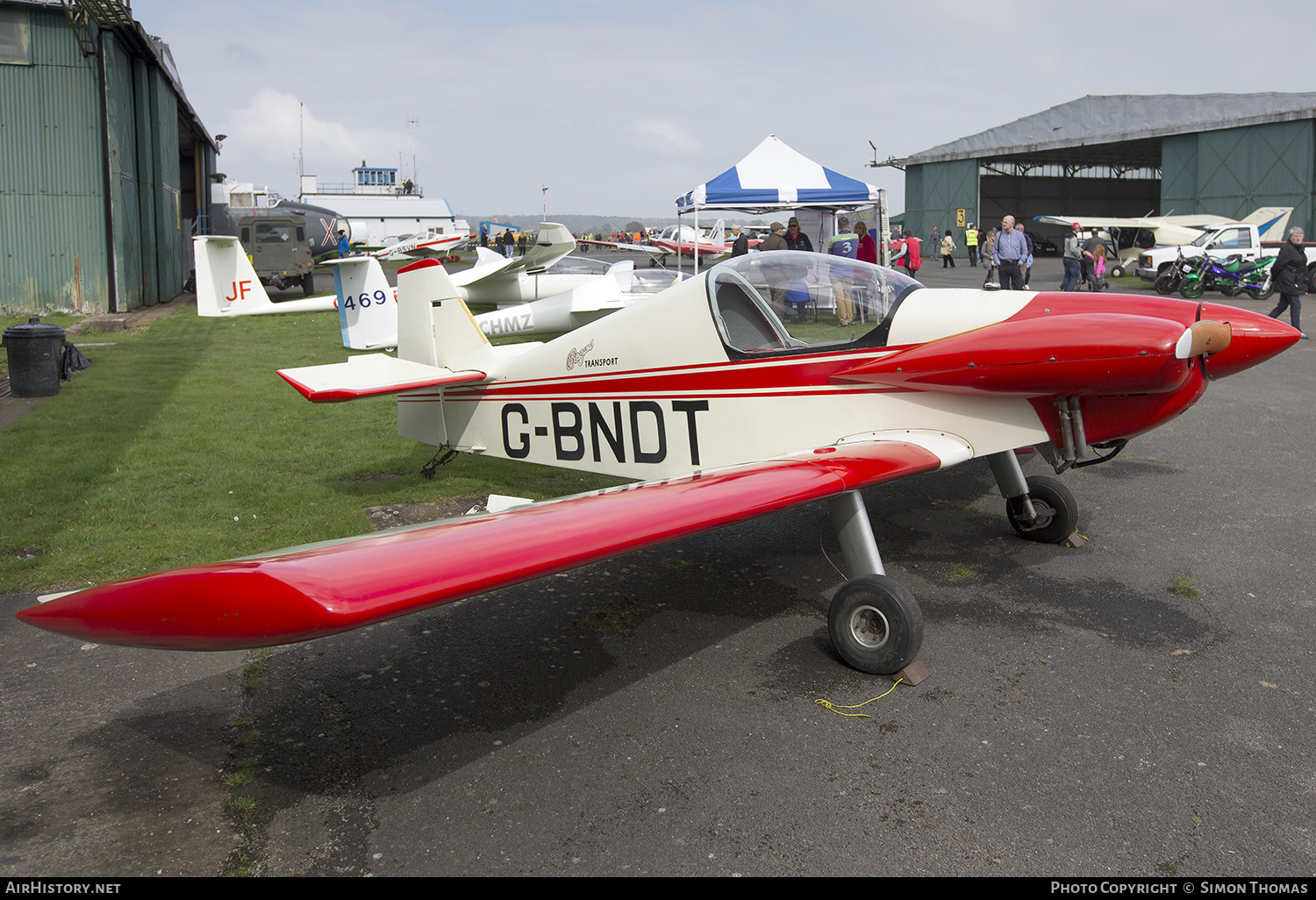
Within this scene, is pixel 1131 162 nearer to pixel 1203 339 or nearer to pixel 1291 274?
pixel 1291 274

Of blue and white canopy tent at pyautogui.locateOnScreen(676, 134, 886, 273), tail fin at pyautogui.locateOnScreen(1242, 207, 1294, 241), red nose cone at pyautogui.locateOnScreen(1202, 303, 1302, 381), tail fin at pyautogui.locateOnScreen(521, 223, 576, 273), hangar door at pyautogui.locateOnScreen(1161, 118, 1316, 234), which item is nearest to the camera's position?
red nose cone at pyautogui.locateOnScreen(1202, 303, 1302, 381)

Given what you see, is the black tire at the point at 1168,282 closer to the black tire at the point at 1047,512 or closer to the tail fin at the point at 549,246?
the tail fin at the point at 549,246

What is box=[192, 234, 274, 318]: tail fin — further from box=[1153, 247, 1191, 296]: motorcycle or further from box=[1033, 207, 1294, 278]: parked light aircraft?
box=[1033, 207, 1294, 278]: parked light aircraft

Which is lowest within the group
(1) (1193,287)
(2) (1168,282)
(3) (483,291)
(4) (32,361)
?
(4) (32,361)

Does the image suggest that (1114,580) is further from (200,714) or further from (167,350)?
(167,350)

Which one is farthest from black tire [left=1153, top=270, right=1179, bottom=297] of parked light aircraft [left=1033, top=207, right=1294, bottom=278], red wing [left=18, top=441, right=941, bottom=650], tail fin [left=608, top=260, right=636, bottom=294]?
red wing [left=18, top=441, right=941, bottom=650]

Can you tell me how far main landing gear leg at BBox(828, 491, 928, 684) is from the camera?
3.93 meters

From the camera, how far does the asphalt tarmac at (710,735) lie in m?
2.87

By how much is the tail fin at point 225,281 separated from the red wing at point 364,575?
56.9 ft

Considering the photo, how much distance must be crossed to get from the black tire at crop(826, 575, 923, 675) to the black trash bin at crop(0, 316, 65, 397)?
10677 mm

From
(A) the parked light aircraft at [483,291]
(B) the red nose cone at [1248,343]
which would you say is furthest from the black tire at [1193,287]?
(B) the red nose cone at [1248,343]

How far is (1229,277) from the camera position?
72.2ft

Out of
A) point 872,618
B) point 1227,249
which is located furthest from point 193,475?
point 1227,249

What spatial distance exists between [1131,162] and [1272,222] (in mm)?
29857
